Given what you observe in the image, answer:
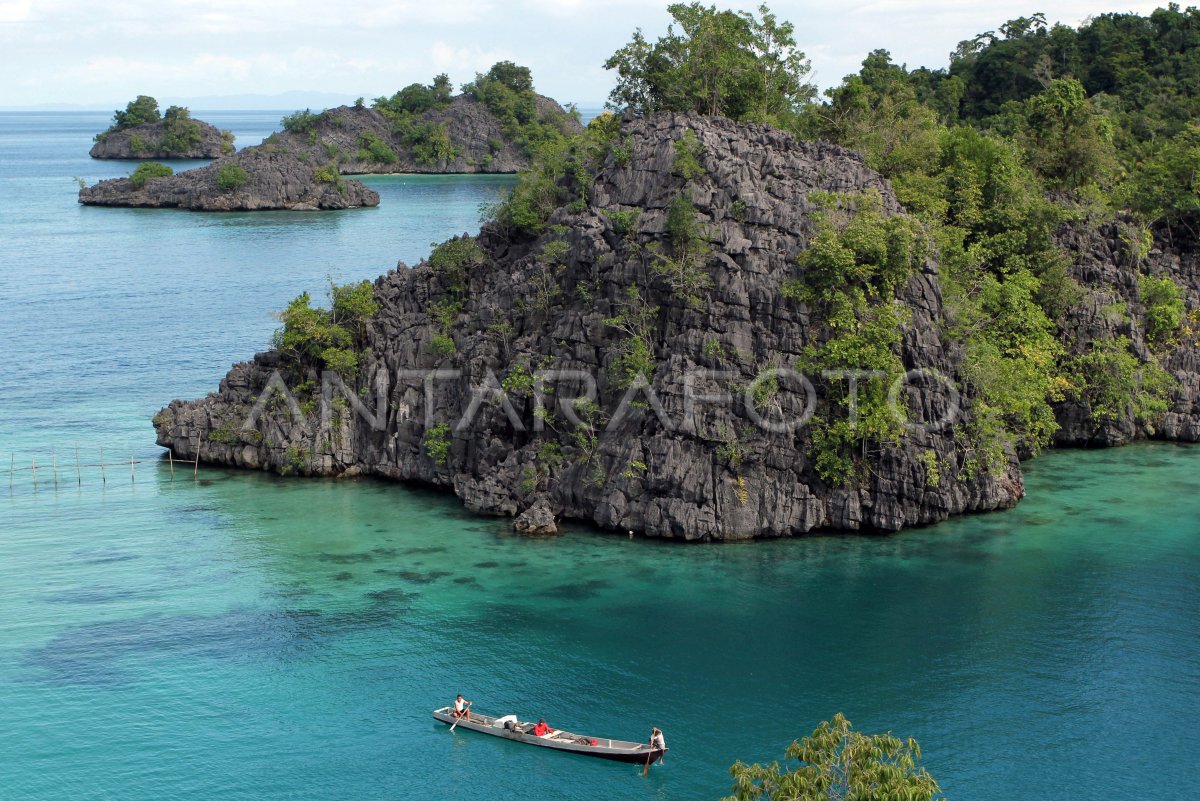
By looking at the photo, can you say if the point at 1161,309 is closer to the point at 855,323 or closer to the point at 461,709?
the point at 855,323

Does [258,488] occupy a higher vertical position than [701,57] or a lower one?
lower

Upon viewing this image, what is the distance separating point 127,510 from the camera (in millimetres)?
67312

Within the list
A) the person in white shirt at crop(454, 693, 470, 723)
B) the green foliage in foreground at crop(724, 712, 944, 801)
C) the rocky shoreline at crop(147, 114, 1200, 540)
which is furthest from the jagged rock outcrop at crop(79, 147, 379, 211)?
the green foliage in foreground at crop(724, 712, 944, 801)

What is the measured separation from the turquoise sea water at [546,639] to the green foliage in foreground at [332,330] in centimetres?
741

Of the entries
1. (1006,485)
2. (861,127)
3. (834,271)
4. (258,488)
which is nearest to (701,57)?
(861,127)

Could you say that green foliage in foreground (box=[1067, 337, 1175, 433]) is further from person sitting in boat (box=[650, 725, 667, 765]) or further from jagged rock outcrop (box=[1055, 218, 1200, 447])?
person sitting in boat (box=[650, 725, 667, 765])

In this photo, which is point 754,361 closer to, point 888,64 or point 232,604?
point 232,604

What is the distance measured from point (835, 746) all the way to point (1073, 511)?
1593 inches

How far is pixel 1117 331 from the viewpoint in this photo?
78000 millimetres

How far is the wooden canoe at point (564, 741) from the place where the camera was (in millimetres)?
42094

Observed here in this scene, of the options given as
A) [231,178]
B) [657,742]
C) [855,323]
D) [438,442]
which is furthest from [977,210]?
[231,178]

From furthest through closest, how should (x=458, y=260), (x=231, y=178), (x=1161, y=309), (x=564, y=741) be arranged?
(x=231, y=178) → (x=1161, y=309) → (x=458, y=260) → (x=564, y=741)

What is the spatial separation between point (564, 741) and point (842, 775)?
14475mm

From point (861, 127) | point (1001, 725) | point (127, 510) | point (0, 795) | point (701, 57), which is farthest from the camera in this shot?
point (861, 127)
